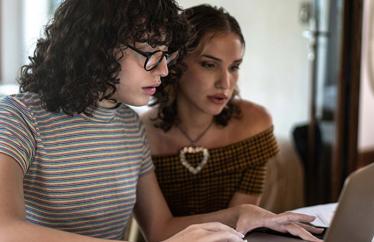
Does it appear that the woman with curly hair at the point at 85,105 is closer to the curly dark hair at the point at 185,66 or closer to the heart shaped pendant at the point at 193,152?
the curly dark hair at the point at 185,66

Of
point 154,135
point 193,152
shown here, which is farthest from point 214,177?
point 154,135

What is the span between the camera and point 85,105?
3.69 feet

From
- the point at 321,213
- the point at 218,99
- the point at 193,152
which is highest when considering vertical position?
the point at 218,99

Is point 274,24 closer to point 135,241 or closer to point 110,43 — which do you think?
point 135,241

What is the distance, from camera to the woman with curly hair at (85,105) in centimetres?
108

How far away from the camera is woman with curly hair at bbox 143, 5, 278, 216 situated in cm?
143

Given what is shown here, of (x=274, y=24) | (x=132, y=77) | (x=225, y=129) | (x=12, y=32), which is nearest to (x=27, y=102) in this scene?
(x=132, y=77)

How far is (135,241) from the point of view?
65.1 inches

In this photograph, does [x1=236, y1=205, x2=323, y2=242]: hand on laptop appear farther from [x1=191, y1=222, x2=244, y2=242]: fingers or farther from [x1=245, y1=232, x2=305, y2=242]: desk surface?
[x1=191, y1=222, x2=244, y2=242]: fingers

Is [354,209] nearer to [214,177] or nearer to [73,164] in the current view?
[73,164]

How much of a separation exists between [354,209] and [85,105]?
52 centimetres

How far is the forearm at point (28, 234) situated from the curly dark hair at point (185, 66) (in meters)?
0.53

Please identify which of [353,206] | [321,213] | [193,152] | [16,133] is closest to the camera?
[353,206]

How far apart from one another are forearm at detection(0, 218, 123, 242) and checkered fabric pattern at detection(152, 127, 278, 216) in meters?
0.58
